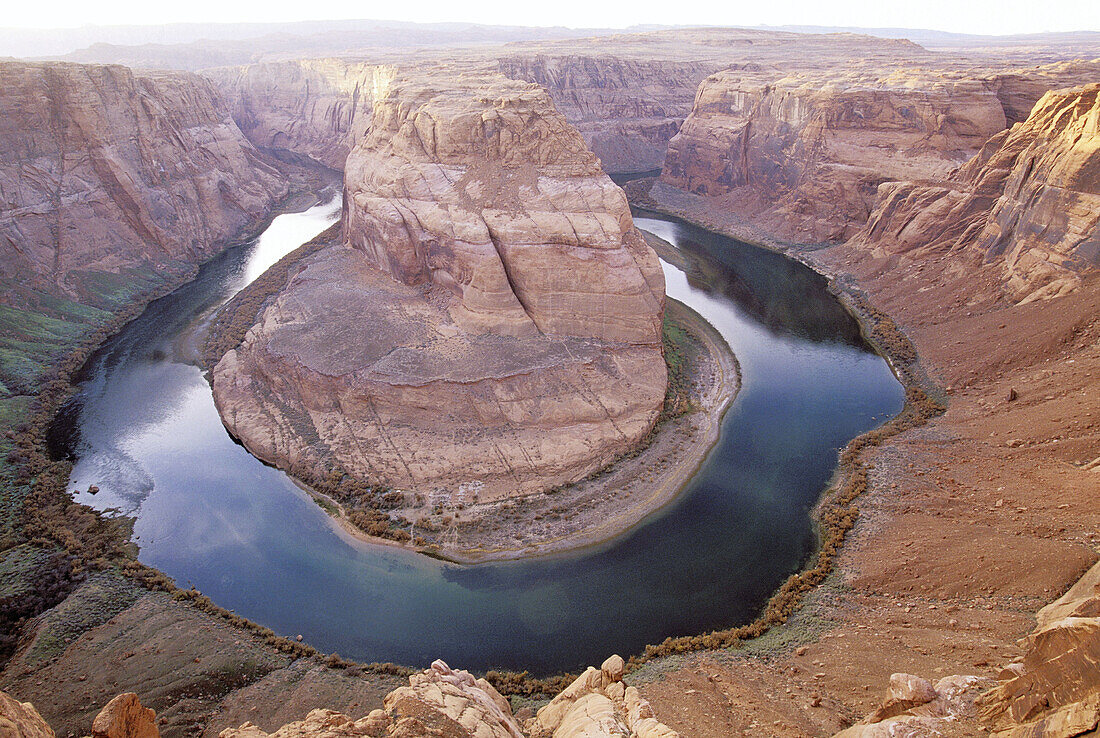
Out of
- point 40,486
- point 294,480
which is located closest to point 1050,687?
point 294,480

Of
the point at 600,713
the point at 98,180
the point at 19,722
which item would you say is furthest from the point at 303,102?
the point at 600,713

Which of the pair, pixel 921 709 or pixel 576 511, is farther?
pixel 576 511

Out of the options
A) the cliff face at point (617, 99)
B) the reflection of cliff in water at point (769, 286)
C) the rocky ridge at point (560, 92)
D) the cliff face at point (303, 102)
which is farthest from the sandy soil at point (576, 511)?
the cliff face at point (303, 102)

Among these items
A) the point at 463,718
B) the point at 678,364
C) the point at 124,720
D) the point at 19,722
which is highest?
the point at 19,722

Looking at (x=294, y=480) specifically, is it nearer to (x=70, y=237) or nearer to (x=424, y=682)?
(x=424, y=682)

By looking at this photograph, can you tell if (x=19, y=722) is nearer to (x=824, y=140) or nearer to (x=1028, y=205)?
(x=1028, y=205)

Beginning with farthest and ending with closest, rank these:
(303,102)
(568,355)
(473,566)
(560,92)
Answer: (303,102) < (560,92) < (568,355) < (473,566)

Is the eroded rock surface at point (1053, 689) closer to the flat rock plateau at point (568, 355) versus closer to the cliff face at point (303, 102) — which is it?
the flat rock plateau at point (568, 355)

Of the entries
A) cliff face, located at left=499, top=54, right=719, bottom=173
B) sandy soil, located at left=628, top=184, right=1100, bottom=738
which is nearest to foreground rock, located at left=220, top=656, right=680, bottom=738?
sandy soil, located at left=628, top=184, right=1100, bottom=738
